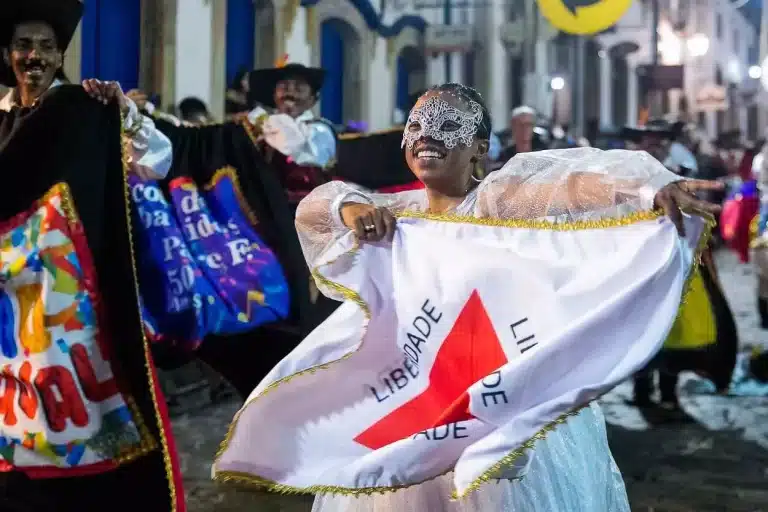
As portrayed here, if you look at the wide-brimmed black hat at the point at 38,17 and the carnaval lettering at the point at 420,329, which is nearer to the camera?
the carnaval lettering at the point at 420,329

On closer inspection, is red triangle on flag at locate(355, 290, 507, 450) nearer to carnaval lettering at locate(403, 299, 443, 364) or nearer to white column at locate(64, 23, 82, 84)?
carnaval lettering at locate(403, 299, 443, 364)

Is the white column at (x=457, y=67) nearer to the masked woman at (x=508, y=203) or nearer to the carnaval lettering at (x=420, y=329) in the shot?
the masked woman at (x=508, y=203)

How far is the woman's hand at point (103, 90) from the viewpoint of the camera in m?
2.79

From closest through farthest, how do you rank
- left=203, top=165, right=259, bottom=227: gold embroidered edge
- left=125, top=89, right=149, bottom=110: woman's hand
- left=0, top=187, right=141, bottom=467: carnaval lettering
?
left=0, top=187, right=141, bottom=467: carnaval lettering < left=125, top=89, right=149, bottom=110: woman's hand < left=203, top=165, right=259, bottom=227: gold embroidered edge

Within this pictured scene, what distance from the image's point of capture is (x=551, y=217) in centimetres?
208

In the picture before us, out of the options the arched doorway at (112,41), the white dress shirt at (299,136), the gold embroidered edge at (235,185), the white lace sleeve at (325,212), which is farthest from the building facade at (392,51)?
the white lace sleeve at (325,212)

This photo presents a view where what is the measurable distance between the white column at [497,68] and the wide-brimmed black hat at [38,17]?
1147cm

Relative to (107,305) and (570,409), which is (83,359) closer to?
(107,305)

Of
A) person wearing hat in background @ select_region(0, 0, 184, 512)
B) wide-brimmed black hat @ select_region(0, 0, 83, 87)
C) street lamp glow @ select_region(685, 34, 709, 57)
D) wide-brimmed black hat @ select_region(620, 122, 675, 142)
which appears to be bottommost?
person wearing hat in background @ select_region(0, 0, 184, 512)

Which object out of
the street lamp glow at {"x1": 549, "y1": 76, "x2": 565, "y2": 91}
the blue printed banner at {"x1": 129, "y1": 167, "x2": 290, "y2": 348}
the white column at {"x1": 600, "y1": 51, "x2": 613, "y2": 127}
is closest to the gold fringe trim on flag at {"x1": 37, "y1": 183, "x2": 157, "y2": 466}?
the blue printed banner at {"x1": 129, "y1": 167, "x2": 290, "y2": 348}

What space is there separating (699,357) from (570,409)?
309cm

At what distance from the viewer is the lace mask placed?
218 cm

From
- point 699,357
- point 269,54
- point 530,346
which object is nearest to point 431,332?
point 530,346

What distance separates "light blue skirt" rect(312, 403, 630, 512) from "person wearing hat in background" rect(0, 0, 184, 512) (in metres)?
0.71
